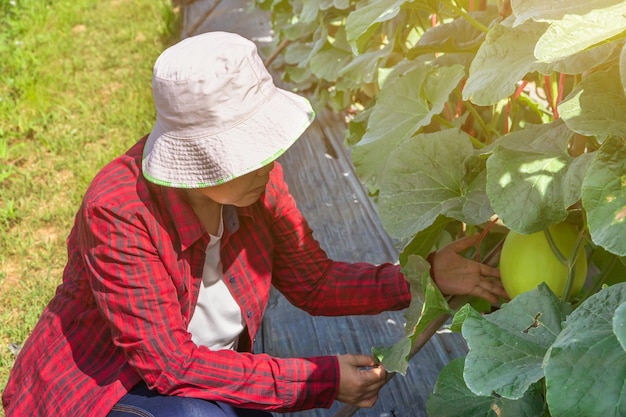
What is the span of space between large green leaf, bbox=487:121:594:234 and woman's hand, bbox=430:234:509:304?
1.13 feet

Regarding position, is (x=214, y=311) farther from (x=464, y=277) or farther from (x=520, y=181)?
(x=520, y=181)

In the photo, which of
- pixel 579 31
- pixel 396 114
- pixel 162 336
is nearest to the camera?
pixel 579 31

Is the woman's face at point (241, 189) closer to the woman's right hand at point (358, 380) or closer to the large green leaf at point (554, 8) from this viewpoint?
the woman's right hand at point (358, 380)

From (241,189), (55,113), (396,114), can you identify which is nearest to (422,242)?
(396,114)

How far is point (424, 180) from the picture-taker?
1525mm

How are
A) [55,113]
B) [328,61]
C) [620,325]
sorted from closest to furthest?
[620,325] < [328,61] < [55,113]

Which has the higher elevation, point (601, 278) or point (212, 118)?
point (212, 118)

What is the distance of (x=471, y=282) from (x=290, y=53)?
6.67 feet

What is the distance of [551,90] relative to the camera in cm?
152

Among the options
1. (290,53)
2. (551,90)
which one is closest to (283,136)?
(551,90)

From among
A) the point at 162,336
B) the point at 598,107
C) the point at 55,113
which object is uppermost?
the point at 598,107

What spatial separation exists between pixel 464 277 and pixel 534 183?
14.9 inches

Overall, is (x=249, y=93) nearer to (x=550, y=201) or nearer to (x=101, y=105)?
(x=550, y=201)

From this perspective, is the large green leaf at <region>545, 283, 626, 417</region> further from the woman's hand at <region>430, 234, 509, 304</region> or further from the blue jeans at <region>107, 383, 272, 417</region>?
the blue jeans at <region>107, 383, 272, 417</region>
